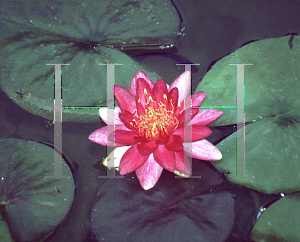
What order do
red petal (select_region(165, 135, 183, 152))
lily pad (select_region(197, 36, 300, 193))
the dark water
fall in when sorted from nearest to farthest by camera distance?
red petal (select_region(165, 135, 183, 152)), lily pad (select_region(197, 36, 300, 193)), the dark water

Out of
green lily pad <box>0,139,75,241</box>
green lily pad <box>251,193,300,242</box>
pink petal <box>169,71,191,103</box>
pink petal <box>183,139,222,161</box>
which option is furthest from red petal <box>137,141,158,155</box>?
green lily pad <box>251,193,300,242</box>

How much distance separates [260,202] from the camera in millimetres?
1708

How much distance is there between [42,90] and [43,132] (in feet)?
1.20

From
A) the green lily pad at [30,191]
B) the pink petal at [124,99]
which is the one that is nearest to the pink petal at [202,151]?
the pink petal at [124,99]

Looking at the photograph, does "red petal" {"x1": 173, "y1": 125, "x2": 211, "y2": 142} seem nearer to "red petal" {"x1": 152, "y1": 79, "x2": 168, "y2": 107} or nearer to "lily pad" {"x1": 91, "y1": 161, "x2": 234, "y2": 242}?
"red petal" {"x1": 152, "y1": 79, "x2": 168, "y2": 107}

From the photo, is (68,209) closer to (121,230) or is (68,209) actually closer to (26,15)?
(121,230)

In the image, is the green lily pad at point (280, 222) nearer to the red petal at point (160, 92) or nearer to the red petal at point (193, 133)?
the red petal at point (193, 133)

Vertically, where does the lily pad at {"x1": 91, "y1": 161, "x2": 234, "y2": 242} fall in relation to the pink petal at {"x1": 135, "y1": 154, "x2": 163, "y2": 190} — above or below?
below

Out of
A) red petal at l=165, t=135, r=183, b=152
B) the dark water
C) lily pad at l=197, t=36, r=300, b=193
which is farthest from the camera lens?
the dark water

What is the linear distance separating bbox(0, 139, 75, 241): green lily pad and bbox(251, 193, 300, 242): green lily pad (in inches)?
52.9

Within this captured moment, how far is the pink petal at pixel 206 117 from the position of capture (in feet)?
5.25

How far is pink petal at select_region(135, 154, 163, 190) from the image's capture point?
156 centimetres

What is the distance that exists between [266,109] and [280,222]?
0.79 metres

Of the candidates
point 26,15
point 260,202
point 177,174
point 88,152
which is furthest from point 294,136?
point 26,15
